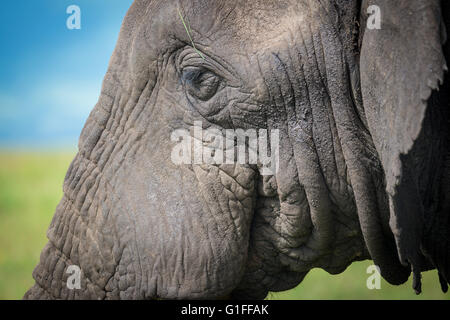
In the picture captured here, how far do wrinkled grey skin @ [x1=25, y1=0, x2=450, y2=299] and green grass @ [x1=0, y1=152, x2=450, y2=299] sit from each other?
2.92 feet

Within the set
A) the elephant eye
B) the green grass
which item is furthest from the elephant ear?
the green grass

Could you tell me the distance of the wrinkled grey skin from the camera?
98.7 inches

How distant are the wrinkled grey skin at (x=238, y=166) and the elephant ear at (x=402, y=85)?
2cm

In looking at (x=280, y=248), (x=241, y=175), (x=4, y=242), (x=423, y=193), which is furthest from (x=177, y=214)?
(x=4, y=242)

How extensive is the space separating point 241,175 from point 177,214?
12.3 inches

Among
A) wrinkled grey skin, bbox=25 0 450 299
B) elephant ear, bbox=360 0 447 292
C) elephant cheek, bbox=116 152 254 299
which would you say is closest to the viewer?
elephant ear, bbox=360 0 447 292

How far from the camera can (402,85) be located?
7.03ft

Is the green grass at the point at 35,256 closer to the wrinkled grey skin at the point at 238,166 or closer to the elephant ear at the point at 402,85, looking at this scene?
the wrinkled grey skin at the point at 238,166

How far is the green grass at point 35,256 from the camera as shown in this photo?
593 cm

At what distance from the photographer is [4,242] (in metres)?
7.25

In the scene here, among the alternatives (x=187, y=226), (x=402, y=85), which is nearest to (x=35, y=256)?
(x=187, y=226)

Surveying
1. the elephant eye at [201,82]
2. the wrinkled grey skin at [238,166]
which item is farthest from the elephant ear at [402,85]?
the elephant eye at [201,82]

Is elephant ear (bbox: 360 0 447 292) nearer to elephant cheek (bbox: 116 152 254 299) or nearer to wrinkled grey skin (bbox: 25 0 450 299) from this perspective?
wrinkled grey skin (bbox: 25 0 450 299)

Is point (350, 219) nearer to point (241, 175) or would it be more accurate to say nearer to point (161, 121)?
point (241, 175)
